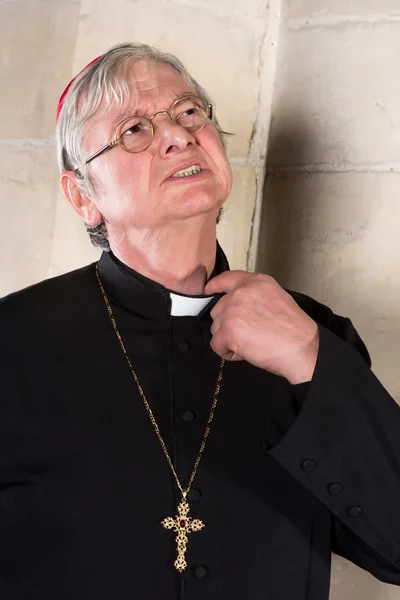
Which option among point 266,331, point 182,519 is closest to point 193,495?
point 182,519

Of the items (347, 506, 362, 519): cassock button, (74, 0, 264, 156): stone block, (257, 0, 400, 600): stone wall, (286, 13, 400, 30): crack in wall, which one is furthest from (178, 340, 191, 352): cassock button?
(286, 13, 400, 30): crack in wall

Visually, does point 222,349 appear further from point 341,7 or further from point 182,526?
point 341,7

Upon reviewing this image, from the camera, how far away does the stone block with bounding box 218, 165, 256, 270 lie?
3061 millimetres

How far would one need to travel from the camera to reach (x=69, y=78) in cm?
296

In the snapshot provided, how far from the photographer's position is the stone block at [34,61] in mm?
2988

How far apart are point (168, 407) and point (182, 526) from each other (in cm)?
30

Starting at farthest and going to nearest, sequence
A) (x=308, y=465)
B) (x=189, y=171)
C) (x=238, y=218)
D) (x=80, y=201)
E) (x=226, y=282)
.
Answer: (x=238, y=218) → (x=80, y=201) → (x=189, y=171) → (x=226, y=282) → (x=308, y=465)

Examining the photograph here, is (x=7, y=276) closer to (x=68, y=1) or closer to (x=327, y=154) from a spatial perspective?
(x=68, y=1)

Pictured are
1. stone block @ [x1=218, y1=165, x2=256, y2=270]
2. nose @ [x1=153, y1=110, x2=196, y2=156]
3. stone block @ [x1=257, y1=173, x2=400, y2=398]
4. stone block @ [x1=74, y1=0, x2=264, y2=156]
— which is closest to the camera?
nose @ [x1=153, y1=110, x2=196, y2=156]

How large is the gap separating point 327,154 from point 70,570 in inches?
62.6

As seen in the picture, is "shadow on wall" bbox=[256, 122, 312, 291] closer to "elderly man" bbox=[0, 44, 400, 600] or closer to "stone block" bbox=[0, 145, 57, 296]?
"elderly man" bbox=[0, 44, 400, 600]

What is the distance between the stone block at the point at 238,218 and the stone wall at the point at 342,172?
0.25ft

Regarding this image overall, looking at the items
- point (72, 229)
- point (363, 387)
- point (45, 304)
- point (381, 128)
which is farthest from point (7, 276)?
point (363, 387)

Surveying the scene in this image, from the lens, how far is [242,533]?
2045mm
